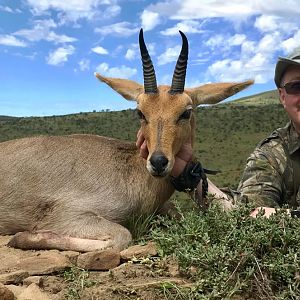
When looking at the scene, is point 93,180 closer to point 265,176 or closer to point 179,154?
A: point 179,154

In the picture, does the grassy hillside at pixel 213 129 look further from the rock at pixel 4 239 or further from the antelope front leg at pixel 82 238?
the antelope front leg at pixel 82 238

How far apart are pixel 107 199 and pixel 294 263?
3.20 metres

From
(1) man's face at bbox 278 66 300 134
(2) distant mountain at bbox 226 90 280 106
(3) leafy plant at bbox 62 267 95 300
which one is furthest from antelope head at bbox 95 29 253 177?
(2) distant mountain at bbox 226 90 280 106

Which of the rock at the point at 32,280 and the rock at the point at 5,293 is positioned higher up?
the rock at the point at 5,293

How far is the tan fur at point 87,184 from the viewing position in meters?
6.71

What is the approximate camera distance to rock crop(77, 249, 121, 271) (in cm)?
527

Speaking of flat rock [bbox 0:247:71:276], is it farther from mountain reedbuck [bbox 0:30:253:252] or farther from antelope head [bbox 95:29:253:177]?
antelope head [bbox 95:29:253:177]

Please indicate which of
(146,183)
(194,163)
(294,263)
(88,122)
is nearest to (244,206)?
(294,263)

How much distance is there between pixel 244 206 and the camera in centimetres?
510

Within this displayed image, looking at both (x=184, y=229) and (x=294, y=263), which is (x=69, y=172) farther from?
(x=294, y=263)

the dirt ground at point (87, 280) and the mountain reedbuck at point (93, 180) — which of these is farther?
the mountain reedbuck at point (93, 180)

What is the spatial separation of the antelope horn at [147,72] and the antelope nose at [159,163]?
1.32m

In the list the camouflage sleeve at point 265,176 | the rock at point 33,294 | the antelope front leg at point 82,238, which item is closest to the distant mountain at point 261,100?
the camouflage sleeve at point 265,176

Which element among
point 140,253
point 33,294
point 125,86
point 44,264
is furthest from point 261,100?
point 33,294
